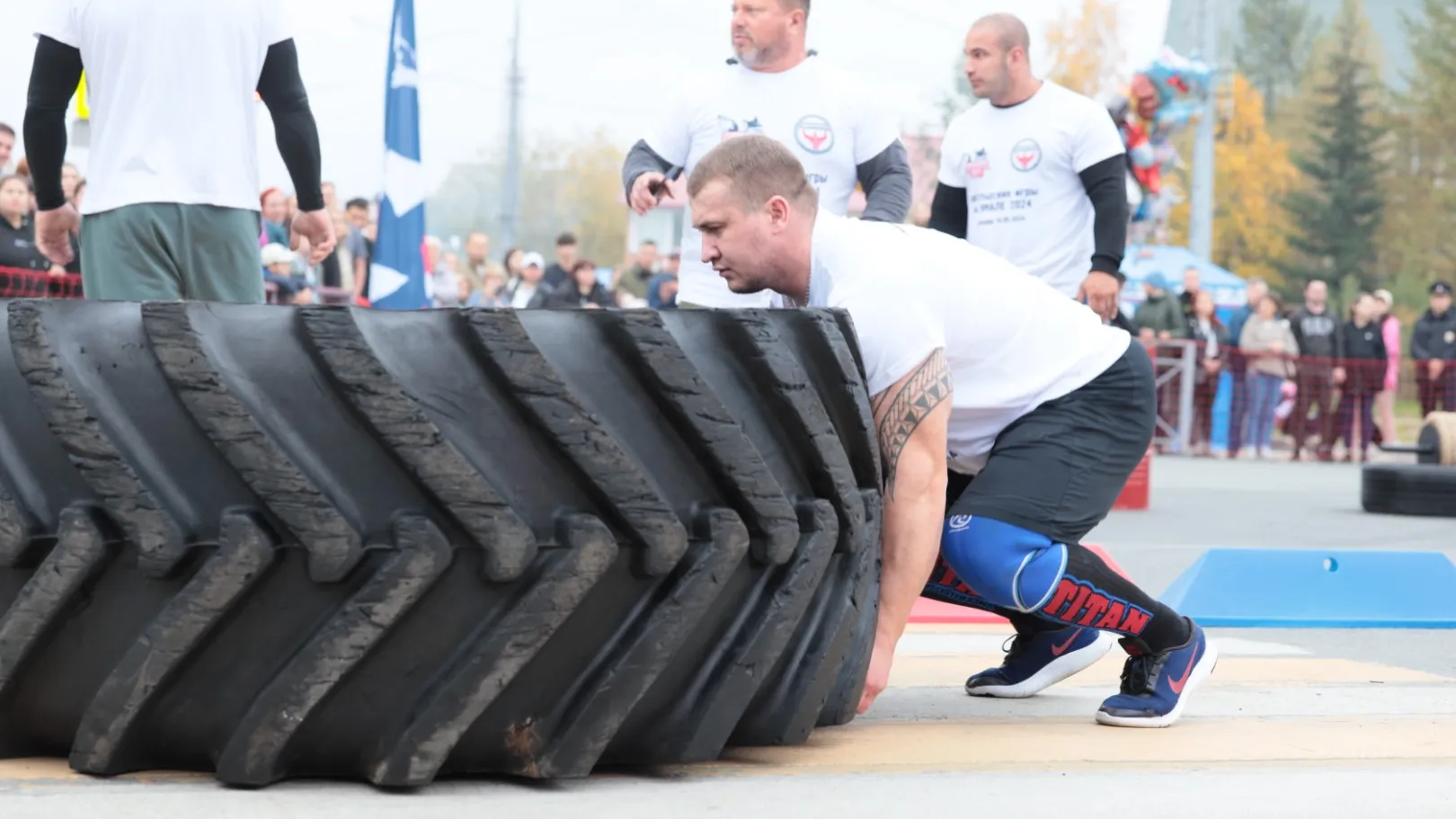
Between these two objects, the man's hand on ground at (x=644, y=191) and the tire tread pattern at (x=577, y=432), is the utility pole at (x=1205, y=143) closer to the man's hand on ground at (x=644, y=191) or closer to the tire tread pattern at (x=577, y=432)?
the man's hand on ground at (x=644, y=191)

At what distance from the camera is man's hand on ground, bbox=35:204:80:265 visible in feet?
14.8

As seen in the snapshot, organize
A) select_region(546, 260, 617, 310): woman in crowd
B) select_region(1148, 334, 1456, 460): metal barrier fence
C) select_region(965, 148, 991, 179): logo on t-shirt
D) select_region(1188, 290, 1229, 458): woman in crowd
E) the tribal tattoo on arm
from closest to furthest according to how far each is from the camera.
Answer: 1. the tribal tattoo on arm
2. select_region(965, 148, 991, 179): logo on t-shirt
3. select_region(546, 260, 617, 310): woman in crowd
4. select_region(1148, 334, 1456, 460): metal barrier fence
5. select_region(1188, 290, 1229, 458): woman in crowd

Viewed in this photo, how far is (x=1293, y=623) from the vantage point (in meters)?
5.12

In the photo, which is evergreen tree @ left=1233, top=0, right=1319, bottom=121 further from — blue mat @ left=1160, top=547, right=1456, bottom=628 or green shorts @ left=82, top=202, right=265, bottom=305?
green shorts @ left=82, top=202, right=265, bottom=305

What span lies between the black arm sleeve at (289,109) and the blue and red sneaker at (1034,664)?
2158 millimetres

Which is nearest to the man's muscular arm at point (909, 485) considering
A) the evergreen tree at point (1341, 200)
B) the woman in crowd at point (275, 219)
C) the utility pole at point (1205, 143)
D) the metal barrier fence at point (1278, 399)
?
the woman in crowd at point (275, 219)

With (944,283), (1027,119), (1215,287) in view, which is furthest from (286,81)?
(1215,287)

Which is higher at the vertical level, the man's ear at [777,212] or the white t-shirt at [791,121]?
the white t-shirt at [791,121]

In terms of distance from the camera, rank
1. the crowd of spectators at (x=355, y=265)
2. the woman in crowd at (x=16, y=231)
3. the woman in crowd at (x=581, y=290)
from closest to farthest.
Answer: the woman in crowd at (x=16, y=231), the crowd of spectators at (x=355, y=265), the woman in crowd at (x=581, y=290)

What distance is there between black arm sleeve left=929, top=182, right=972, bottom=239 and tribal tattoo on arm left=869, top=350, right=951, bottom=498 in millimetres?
3806

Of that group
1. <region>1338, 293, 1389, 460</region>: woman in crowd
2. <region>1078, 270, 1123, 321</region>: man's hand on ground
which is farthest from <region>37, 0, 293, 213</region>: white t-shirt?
<region>1338, 293, 1389, 460</region>: woman in crowd

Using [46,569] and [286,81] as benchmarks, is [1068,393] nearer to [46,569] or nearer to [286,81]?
[46,569]

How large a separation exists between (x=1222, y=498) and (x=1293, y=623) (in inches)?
235

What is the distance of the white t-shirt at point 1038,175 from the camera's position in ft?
21.6
